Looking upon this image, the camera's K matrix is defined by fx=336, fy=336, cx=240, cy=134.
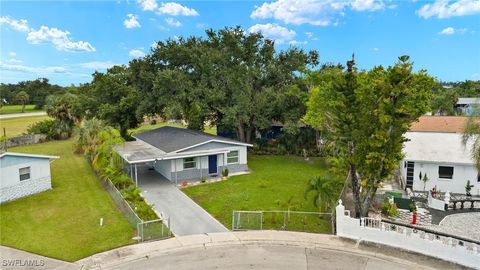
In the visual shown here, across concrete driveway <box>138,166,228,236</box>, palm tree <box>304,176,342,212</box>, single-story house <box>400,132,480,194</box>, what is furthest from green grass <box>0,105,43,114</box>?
single-story house <box>400,132,480,194</box>

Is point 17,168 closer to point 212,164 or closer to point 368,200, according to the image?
point 212,164

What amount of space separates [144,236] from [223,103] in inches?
770

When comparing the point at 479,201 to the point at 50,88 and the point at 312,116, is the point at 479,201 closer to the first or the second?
the point at 312,116

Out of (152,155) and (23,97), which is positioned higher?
(23,97)

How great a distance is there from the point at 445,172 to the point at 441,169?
0.97 feet

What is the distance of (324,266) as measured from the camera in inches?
492

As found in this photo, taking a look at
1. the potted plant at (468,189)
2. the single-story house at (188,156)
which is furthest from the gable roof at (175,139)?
the potted plant at (468,189)

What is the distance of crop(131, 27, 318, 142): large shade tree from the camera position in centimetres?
3142

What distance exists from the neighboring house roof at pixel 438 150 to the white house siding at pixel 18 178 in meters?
23.1

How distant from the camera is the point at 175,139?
2745cm

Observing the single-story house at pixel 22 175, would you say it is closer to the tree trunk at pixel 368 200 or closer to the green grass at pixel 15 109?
the tree trunk at pixel 368 200

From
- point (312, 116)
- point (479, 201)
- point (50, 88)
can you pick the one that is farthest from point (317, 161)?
point (50, 88)

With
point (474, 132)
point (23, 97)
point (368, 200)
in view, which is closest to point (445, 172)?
point (474, 132)

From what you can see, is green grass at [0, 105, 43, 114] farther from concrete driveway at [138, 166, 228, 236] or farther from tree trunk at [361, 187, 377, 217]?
tree trunk at [361, 187, 377, 217]
